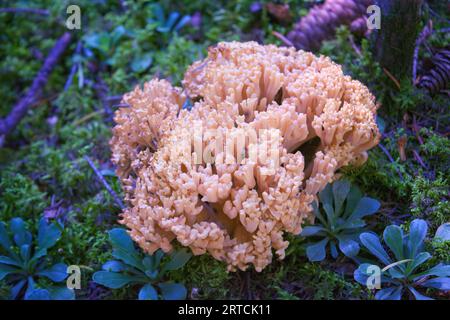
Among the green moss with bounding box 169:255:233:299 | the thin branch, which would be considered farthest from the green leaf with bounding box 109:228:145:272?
the thin branch

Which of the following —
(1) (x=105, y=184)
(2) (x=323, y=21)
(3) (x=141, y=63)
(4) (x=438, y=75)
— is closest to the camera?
(4) (x=438, y=75)

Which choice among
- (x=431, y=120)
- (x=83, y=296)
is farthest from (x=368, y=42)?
(x=83, y=296)

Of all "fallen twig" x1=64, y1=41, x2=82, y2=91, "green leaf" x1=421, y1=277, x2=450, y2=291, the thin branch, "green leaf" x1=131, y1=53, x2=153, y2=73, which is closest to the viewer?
"green leaf" x1=421, y1=277, x2=450, y2=291

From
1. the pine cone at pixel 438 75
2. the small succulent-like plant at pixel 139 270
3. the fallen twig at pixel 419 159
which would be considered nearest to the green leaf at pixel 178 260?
the small succulent-like plant at pixel 139 270

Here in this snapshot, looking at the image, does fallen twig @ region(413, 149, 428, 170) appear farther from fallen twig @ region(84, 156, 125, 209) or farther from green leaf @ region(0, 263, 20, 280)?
green leaf @ region(0, 263, 20, 280)

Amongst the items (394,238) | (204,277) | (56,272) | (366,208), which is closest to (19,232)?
(56,272)

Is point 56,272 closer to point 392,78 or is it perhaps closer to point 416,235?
point 416,235
